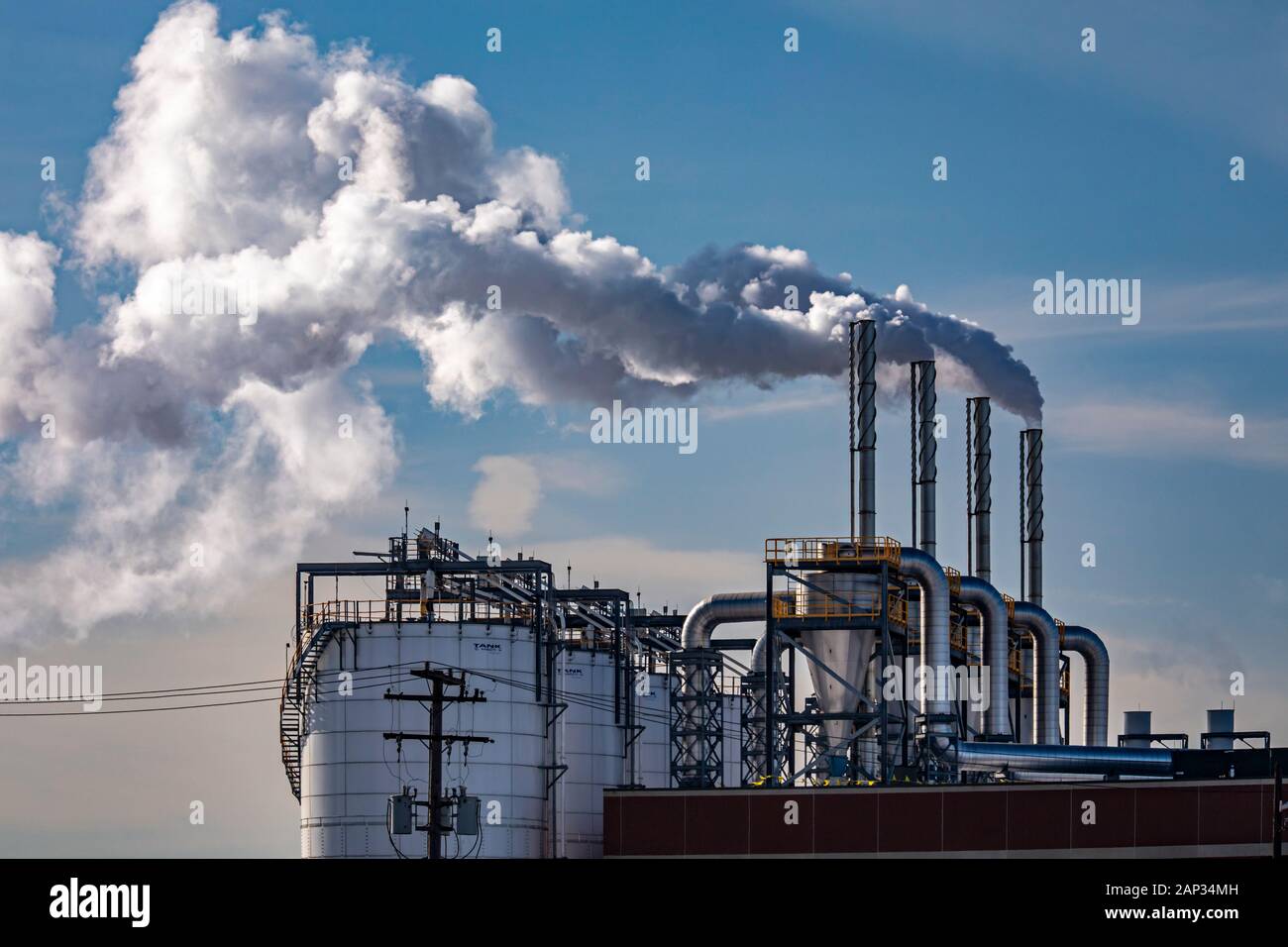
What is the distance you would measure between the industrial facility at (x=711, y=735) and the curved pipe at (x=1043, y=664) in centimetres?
747

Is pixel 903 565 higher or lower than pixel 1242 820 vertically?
higher

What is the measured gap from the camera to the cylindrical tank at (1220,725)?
6594 centimetres

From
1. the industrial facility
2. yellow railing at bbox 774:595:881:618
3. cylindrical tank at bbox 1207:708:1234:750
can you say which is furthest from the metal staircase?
cylindrical tank at bbox 1207:708:1234:750

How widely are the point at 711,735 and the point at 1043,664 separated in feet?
56.4

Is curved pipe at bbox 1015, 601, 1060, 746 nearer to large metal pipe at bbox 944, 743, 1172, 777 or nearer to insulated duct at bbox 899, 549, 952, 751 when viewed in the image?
large metal pipe at bbox 944, 743, 1172, 777

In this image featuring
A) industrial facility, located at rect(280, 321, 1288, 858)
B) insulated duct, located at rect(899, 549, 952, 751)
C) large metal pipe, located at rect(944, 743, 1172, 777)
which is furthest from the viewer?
insulated duct, located at rect(899, 549, 952, 751)

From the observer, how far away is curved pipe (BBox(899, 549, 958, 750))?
6556 cm

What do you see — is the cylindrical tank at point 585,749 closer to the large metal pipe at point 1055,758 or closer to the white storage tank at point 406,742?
the white storage tank at point 406,742

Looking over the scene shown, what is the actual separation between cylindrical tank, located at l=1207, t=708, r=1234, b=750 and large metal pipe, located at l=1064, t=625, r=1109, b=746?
19.6m

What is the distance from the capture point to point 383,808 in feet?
200
